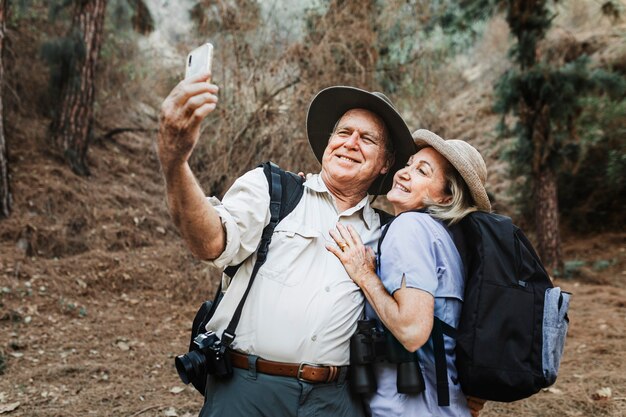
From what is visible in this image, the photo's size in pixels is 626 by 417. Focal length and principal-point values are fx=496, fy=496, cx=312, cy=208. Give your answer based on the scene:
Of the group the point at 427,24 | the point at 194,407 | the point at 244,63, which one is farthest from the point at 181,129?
the point at 427,24

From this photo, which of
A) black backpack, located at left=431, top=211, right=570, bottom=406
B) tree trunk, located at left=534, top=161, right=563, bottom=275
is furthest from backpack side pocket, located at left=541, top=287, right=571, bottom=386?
tree trunk, located at left=534, top=161, right=563, bottom=275

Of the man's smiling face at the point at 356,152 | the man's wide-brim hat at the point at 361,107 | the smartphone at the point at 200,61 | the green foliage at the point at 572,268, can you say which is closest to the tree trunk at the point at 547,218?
the green foliage at the point at 572,268

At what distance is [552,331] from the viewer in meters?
1.95

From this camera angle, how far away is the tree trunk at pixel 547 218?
10.1m

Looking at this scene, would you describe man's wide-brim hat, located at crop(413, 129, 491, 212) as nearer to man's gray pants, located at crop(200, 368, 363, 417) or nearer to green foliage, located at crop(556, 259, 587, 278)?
man's gray pants, located at crop(200, 368, 363, 417)

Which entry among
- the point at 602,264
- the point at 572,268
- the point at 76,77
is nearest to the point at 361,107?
the point at 572,268

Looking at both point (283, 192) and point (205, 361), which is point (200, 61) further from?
point (205, 361)

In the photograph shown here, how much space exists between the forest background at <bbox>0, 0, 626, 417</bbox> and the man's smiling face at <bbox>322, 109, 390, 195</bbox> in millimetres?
3022

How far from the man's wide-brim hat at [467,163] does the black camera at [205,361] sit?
1258 millimetres

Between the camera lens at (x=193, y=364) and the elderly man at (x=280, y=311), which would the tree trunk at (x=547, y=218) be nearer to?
the elderly man at (x=280, y=311)

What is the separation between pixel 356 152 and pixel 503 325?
1.06 meters

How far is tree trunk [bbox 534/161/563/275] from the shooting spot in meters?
10.1

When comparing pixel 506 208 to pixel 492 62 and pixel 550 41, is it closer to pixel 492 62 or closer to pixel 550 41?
pixel 550 41

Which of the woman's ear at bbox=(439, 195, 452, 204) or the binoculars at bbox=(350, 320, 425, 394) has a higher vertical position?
the woman's ear at bbox=(439, 195, 452, 204)
